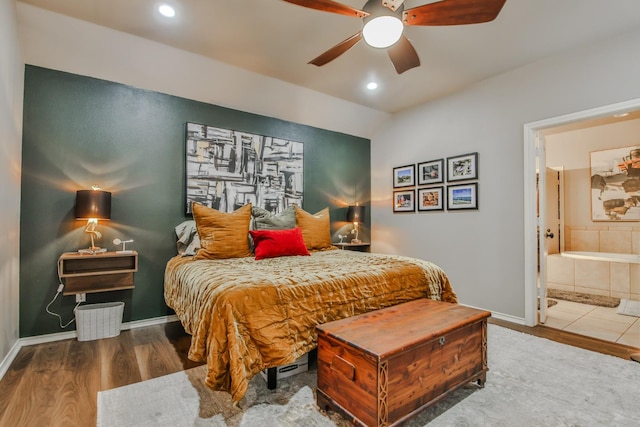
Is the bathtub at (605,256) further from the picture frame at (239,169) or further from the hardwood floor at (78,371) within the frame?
the hardwood floor at (78,371)

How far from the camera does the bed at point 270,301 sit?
5.22ft

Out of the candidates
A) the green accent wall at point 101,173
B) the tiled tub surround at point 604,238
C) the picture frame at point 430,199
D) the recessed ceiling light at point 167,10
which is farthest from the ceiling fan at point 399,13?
the tiled tub surround at point 604,238

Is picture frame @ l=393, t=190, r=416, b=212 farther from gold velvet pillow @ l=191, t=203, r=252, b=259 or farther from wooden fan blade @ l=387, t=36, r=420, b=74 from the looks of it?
gold velvet pillow @ l=191, t=203, r=252, b=259

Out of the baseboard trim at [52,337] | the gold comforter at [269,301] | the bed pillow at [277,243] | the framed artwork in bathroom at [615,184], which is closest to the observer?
the gold comforter at [269,301]

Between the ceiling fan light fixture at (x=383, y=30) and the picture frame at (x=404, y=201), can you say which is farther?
the picture frame at (x=404, y=201)

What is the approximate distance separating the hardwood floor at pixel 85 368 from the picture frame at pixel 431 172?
193 cm

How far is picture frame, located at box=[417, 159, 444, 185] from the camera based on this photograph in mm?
4047

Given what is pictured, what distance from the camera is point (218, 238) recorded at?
9.47ft

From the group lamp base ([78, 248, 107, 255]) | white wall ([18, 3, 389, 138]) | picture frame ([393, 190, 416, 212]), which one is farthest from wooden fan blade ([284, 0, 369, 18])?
picture frame ([393, 190, 416, 212])

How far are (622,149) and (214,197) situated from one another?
5.96m

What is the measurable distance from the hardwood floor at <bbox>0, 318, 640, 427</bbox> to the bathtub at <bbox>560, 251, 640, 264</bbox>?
2332 millimetres

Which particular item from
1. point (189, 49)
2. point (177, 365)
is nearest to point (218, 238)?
point (177, 365)

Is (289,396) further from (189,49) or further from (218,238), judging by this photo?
(189,49)

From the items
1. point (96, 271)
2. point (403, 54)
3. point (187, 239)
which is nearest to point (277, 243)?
point (187, 239)
